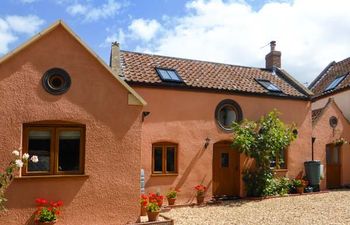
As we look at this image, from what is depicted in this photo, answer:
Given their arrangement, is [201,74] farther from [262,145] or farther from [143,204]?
[143,204]

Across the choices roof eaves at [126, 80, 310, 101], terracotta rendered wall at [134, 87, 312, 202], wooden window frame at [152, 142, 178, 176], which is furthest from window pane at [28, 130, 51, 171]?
wooden window frame at [152, 142, 178, 176]

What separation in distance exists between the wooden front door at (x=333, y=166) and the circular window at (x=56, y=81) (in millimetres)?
14802

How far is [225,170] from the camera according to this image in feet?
51.8

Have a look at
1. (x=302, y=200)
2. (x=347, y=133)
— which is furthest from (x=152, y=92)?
(x=347, y=133)

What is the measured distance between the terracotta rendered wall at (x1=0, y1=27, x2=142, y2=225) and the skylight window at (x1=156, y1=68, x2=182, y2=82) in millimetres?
4537

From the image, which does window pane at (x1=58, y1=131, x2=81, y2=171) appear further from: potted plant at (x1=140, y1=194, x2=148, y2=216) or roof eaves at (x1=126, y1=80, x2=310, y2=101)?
roof eaves at (x1=126, y1=80, x2=310, y2=101)

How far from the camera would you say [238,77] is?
17.7 metres

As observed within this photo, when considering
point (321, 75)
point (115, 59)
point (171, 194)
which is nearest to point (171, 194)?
point (171, 194)

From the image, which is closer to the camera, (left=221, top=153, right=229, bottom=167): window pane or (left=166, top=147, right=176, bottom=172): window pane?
(left=166, top=147, right=176, bottom=172): window pane

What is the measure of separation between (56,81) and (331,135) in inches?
588

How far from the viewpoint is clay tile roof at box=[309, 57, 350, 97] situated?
22.6 meters

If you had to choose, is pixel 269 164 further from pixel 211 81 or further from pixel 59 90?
pixel 59 90

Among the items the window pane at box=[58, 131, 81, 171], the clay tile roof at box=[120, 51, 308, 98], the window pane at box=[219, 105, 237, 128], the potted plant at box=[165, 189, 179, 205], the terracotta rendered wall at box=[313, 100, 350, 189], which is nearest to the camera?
the window pane at box=[58, 131, 81, 171]

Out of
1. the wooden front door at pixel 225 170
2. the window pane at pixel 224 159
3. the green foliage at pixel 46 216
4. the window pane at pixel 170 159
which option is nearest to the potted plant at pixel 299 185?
the wooden front door at pixel 225 170
